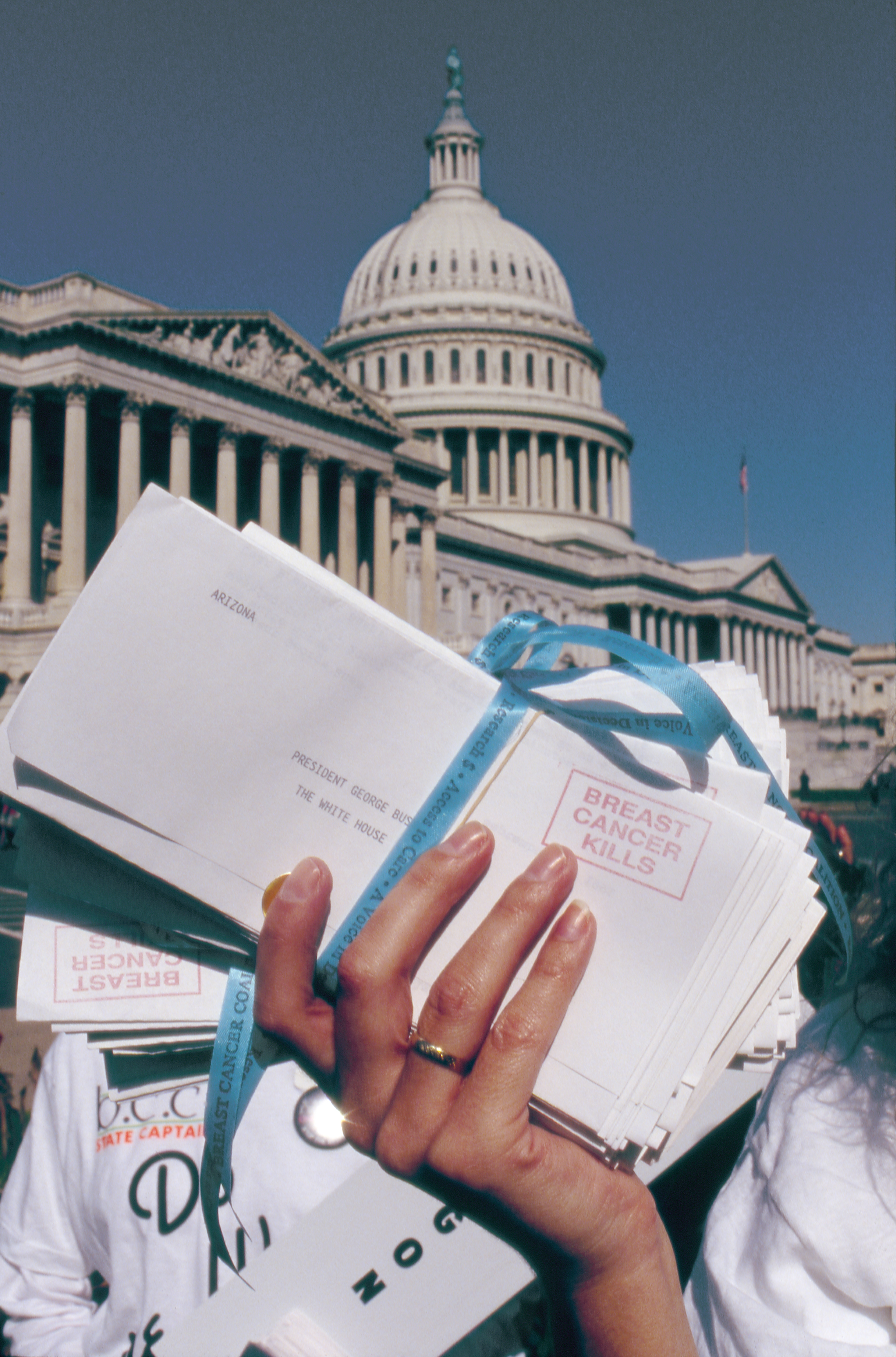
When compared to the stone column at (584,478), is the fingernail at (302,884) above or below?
below

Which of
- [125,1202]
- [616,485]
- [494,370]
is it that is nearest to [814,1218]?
[125,1202]

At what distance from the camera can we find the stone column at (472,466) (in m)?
81.9

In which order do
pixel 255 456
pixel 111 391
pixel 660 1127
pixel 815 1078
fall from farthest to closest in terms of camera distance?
pixel 255 456 < pixel 111 391 < pixel 815 1078 < pixel 660 1127

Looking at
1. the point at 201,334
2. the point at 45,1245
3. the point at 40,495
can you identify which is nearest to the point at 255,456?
the point at 201,334

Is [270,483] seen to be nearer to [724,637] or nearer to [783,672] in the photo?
[724,637]

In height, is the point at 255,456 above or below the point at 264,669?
above

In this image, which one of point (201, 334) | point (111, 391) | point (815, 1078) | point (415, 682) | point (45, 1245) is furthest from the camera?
point (201, 334)

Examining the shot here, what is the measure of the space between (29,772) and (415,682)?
59 centimetres

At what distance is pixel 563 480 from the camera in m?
83.6

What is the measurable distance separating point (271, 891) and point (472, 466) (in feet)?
270

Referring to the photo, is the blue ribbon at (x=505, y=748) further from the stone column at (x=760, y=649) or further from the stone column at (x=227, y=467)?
the stone column at (x=760, y=649)

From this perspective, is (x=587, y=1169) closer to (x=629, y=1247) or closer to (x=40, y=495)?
(x=629, y=1247)

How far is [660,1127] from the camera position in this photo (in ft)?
4.99

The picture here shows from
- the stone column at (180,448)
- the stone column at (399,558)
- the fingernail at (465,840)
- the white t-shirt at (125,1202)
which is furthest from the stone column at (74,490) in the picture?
the fingernail at (465,840)
